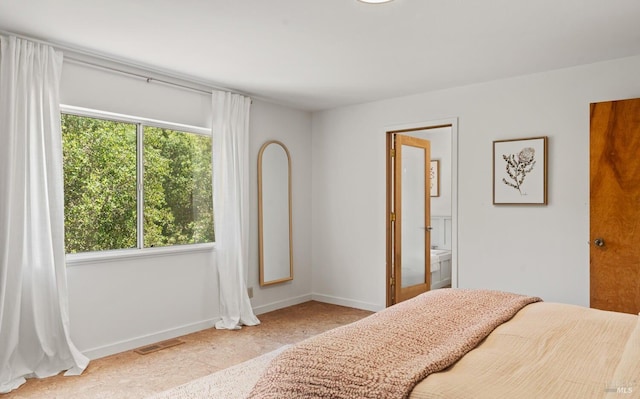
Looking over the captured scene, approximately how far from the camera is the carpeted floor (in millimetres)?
2930

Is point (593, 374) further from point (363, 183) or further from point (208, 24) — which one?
point (363, 183)

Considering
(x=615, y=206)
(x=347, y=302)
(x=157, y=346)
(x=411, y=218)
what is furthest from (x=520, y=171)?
(x=157, y=346)

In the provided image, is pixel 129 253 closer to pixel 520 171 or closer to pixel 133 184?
pixel 133 184

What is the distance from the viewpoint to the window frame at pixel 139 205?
347 cm

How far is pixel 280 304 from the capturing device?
5.20 meters

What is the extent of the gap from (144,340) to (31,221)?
54.5 inches

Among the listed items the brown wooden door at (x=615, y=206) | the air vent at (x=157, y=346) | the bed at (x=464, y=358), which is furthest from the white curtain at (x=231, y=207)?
the brown wooden door at (x=615, y=206)

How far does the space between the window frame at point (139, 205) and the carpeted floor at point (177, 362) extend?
797 millimetres

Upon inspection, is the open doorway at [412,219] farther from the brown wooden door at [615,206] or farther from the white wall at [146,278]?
the white wall at [146,278]

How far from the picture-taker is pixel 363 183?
518 centimetres

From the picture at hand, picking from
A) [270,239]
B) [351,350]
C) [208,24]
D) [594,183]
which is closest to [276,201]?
[270,239]

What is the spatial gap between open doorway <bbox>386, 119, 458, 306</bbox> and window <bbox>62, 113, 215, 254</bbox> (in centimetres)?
202

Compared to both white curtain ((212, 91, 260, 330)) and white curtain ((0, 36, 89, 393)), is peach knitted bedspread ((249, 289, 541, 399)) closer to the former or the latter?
white curtain ((0, 36, 89, 393))

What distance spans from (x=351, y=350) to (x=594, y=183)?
273 cm
